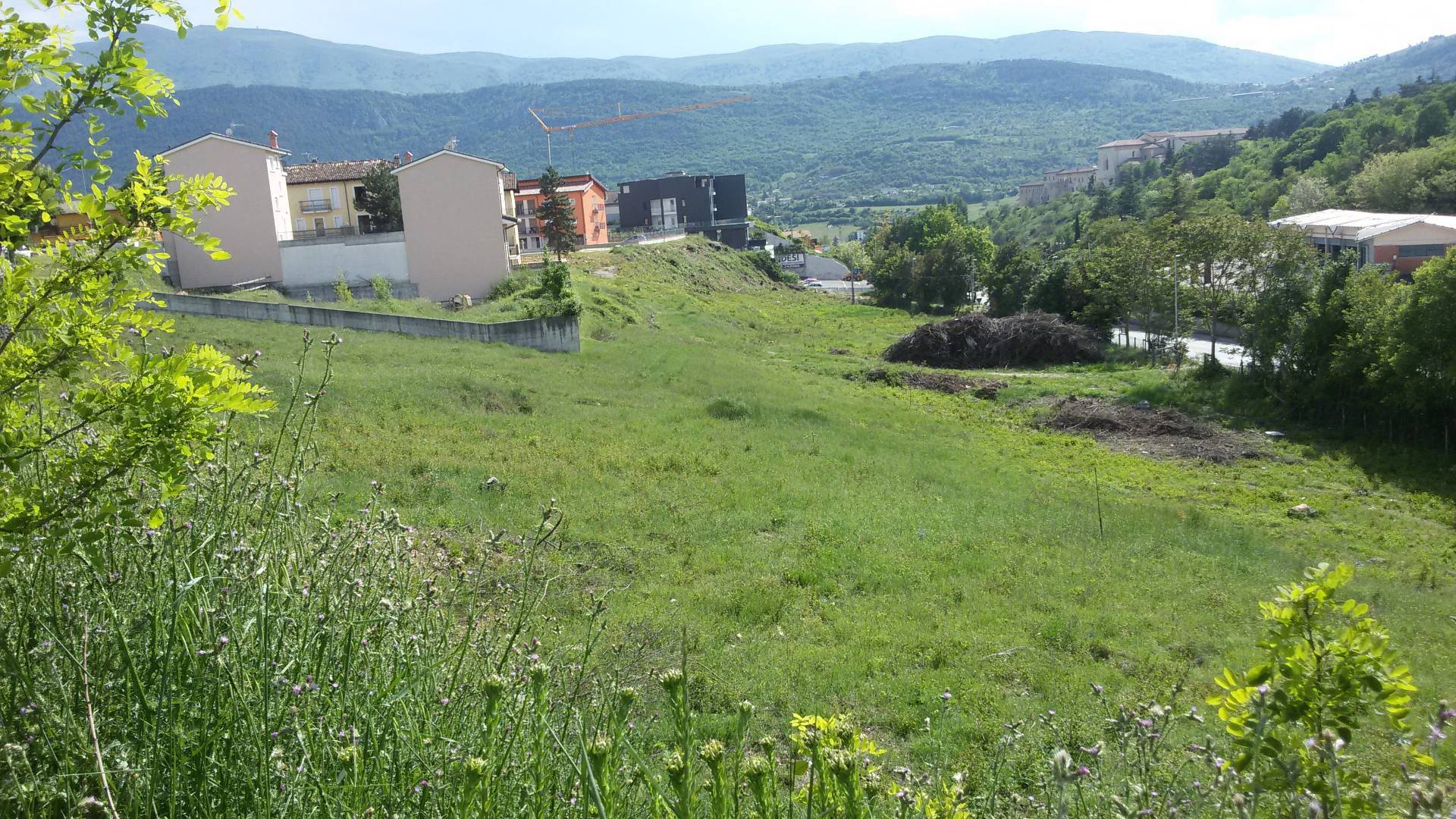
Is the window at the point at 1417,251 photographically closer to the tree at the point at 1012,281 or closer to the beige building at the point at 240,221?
the tree at the point at 1012,281

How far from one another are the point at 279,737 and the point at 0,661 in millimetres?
1057

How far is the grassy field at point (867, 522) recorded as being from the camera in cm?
1006

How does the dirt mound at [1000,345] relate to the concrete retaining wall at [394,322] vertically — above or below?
below

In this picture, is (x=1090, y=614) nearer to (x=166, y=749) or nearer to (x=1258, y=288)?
(x=166, y=749)

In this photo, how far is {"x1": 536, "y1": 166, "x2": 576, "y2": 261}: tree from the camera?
5781 centimetres

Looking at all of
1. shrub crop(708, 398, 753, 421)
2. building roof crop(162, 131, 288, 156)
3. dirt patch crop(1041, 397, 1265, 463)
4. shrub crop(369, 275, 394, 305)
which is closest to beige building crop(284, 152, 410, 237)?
building roof crop(162, 131, 288, 156)

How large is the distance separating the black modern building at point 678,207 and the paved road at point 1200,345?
188 feet

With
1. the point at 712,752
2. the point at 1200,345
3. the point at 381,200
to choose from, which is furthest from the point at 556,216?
the point at 712,752

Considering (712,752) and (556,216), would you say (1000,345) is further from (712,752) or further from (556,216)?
(712,752)

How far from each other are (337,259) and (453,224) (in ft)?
17.1

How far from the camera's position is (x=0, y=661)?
3.07 metres

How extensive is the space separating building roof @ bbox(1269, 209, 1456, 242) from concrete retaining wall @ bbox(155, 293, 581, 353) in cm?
3556

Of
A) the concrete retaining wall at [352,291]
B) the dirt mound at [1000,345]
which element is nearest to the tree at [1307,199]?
the dirt mound at [1000,345]

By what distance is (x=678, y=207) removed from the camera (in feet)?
333
